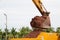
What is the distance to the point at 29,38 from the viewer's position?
2586cm

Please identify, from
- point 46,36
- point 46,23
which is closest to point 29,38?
point 46,36

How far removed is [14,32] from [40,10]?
A: 39.3 m

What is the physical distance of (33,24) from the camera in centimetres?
2852

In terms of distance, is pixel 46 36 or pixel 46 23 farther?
pixel 46 23

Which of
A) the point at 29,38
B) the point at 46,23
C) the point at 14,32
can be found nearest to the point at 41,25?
the point at 46,23

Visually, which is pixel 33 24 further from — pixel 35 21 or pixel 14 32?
pixel 14 32

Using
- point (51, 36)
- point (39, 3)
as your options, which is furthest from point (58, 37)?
point (39, 3)

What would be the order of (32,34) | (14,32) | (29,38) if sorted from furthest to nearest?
1. (14,32)
2. (32,34)
3. (29,38)

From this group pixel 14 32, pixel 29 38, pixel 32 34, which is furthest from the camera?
pixel 14 32

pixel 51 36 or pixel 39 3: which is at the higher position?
pixel 39 3

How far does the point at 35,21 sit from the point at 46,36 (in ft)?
7.21

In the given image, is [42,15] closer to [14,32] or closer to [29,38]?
[29,38]

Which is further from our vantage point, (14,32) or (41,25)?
(14,32)

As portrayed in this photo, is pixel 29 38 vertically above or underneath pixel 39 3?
underneath
